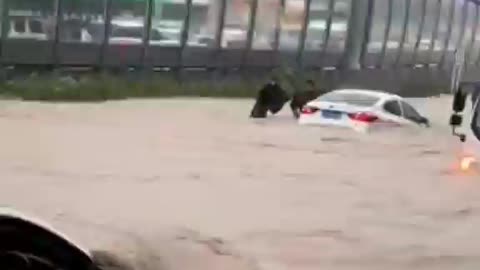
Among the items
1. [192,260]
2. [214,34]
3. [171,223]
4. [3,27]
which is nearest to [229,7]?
[214,34]

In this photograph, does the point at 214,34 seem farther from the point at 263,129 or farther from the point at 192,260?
the point at 192,260

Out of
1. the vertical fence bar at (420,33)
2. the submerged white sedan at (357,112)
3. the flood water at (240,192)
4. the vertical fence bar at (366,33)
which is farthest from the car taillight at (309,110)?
the vertical fence bar at (420,33)

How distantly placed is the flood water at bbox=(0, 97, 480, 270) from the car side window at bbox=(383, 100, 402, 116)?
124 centimetres

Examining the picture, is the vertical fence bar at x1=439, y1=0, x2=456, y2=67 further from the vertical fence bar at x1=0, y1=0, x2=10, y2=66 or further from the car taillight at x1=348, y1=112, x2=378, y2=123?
the car taillight at x1=348, y1=112, x2=378, y2=123

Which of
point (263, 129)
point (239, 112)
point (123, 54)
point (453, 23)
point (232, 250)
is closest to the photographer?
point (232, 250)

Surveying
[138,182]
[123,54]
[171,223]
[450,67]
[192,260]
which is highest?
[192,260]

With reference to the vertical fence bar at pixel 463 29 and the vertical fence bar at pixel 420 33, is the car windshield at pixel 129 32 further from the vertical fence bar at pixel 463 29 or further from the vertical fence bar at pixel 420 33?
the vertical fence bar at pixel 463 29

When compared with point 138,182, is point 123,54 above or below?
below

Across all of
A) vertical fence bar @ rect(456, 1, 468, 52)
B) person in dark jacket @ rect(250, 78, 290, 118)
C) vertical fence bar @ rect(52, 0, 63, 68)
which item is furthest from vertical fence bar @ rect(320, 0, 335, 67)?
person in dark jacket @ rect(250, 78, 290, 118)

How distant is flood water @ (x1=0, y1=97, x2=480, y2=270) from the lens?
6.80 meters

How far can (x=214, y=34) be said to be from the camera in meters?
31.8

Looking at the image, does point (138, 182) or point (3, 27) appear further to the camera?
point (3, 27)

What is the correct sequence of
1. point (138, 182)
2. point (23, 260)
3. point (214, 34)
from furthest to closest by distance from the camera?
1. point (214, 34)
2. point (138, 182)
3. point (23, 260)

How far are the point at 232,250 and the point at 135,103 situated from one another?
16.4 meters
